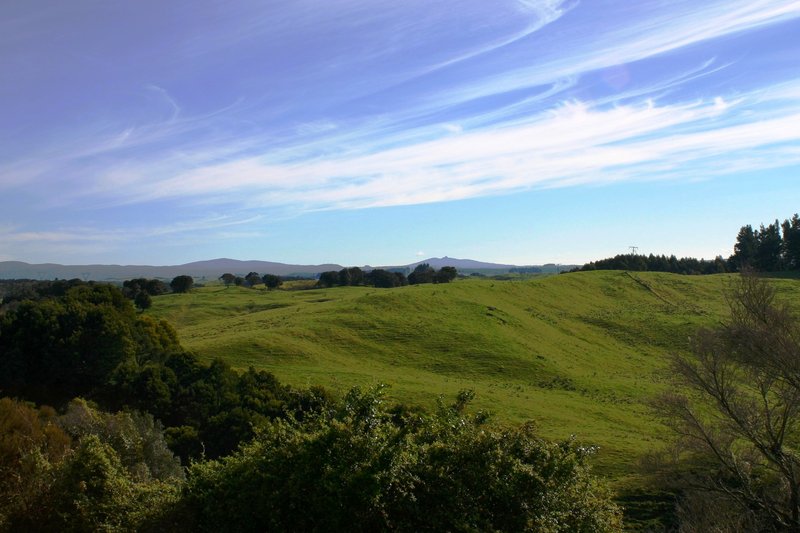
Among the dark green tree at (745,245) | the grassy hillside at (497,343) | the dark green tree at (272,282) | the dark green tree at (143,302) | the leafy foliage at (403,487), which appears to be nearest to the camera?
the leafy foliage at (403,487)

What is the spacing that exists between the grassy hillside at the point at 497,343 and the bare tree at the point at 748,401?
18.2 feet

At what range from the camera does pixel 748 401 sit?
23.8 metres

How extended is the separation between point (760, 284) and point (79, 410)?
1125 inches

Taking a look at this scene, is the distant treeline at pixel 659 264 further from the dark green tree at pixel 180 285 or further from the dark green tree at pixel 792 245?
the dark green tree at pixel 180 285

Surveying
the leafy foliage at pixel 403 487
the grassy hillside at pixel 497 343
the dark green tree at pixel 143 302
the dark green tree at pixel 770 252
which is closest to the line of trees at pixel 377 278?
the grassy hillside at pixel 497 343

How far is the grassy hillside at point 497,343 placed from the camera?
125 feet

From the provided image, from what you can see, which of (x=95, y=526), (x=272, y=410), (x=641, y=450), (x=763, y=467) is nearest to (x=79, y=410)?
(x=272, y=410)

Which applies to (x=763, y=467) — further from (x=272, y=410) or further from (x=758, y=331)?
(x=272, y=410)

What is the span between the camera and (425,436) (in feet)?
38.3

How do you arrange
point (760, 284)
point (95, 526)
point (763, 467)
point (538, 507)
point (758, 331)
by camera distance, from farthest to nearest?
point (763, 467)
point (760, 284)
point (758, 331)
point (95, 526)
point (538, 507)

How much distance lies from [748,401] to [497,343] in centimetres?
3040

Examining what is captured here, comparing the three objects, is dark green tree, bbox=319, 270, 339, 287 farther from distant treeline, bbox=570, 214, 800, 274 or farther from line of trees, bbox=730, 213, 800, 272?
line of trees, bbox=730, 213, 800, 272

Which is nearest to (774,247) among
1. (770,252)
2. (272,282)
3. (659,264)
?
(770,252)

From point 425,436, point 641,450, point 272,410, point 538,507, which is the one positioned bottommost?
point 641,450
